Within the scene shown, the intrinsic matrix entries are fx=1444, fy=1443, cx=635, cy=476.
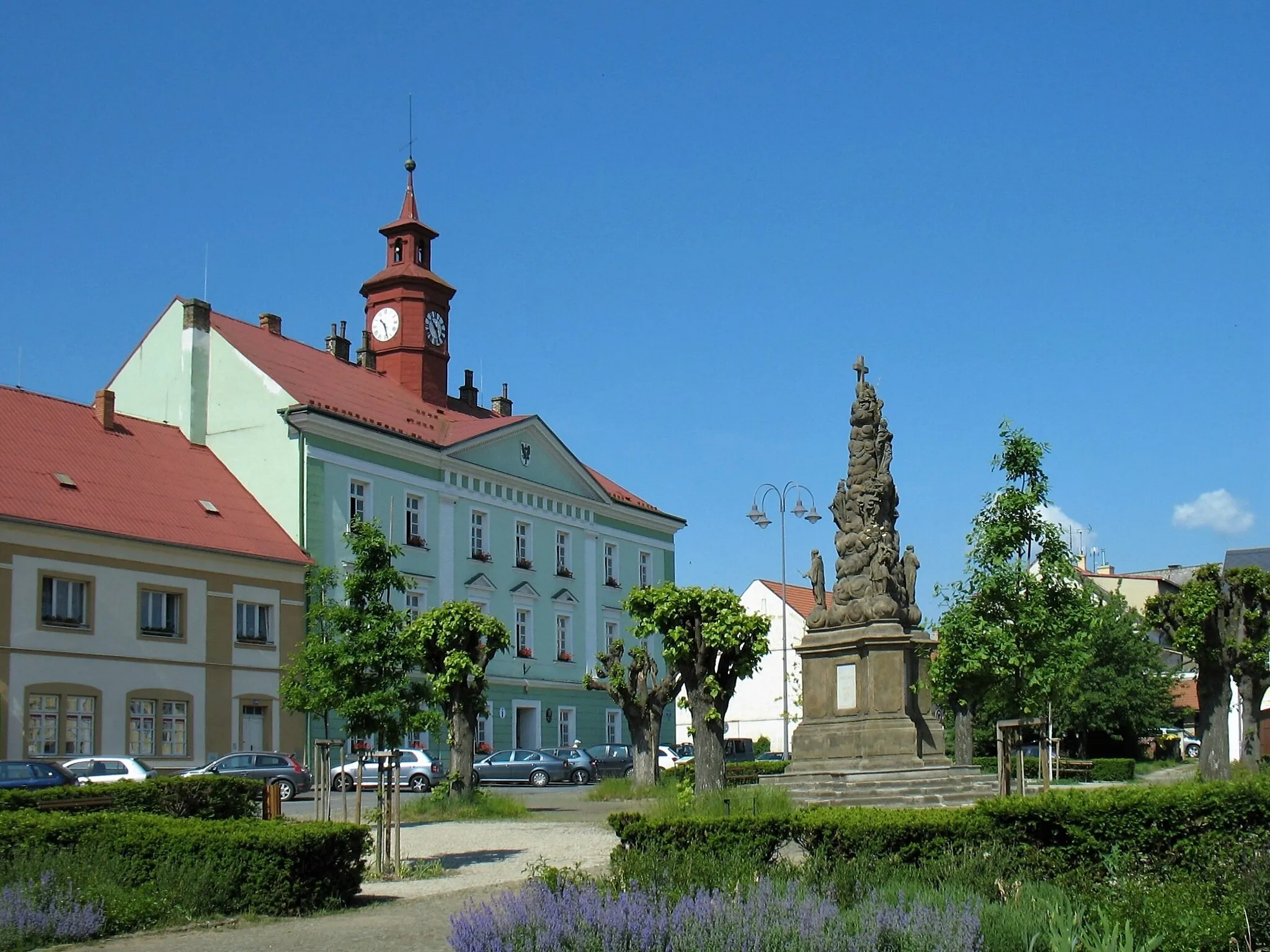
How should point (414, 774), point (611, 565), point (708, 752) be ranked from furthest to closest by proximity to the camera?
point (611, 565)
point (414, 774)
point (708, 752)

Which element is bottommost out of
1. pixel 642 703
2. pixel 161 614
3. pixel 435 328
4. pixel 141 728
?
pixel 141 728

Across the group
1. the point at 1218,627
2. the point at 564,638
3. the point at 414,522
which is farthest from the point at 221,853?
the point at 564,638

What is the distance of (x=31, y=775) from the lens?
89.4 feet

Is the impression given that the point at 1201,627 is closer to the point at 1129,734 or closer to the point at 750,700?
the point at 1129,734

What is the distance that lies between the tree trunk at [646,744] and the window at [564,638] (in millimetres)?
→ 19226

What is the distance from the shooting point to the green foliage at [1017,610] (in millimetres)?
22609

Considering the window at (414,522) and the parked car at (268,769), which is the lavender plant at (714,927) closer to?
the parked car at (268,769)

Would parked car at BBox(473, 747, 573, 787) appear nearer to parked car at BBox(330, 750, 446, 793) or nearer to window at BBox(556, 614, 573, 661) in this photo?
parked car at BBox(330, 750, 446, 793)

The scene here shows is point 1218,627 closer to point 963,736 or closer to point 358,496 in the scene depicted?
point 963,736

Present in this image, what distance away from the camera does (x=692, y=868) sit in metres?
10.5

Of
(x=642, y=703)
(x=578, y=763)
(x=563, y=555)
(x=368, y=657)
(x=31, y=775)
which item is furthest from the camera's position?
(x=563, y=555)

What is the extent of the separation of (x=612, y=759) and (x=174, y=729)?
15.8 metres

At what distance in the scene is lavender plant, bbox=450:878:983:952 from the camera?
797 centimetres

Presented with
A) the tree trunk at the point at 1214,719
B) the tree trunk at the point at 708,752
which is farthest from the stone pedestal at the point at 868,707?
the tree trunk at the point at 1214,719
